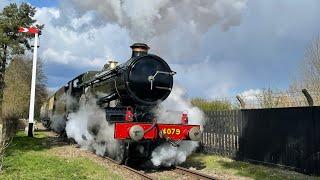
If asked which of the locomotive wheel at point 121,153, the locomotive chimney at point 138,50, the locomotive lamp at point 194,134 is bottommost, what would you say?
the locomotive wheel at point 121,153

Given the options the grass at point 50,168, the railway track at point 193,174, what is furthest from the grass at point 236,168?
the grass at point 50,168

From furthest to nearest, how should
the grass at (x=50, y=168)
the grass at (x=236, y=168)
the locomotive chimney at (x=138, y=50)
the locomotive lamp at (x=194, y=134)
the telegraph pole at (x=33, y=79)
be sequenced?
the telegraph pole at (x=33, y=79) → the locomotive chimney at (x=138, y=50) → the locomotive lamp at (x=194, y=134) → the grass at (x=236, y=168) → the grass at (x=50, y=168)

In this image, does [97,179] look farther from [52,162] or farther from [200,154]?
[200,154]

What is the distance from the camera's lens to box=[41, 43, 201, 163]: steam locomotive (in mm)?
10992

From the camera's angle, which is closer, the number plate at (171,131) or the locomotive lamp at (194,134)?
the number plate at (171,131)

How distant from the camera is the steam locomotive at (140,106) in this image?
36.1ft

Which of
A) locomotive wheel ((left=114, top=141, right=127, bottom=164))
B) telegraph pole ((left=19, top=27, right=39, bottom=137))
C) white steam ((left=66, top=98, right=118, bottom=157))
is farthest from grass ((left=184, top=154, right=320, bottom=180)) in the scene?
telegraph pole ((left=19, top=27, right=39, bottom=137))

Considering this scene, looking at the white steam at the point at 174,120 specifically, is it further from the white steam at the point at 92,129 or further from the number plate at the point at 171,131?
the white steam at the point at 92,129

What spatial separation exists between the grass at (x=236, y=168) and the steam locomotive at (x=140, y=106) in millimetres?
1374

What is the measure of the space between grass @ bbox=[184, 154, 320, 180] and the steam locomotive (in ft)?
4.51

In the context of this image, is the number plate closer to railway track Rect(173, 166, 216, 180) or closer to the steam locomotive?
the steam locomotive

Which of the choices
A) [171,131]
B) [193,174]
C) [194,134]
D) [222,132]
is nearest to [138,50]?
[171,131]

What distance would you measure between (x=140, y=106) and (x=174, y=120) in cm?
103

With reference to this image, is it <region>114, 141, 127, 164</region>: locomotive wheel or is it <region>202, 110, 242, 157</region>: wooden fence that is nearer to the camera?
<region>114, 141, 127, 164</region>: locomotive wheel
